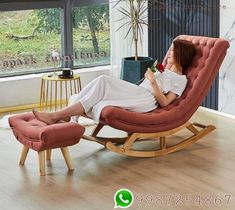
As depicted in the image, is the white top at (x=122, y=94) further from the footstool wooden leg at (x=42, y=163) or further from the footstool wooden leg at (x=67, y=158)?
the footstool wooden leg at (x=42, y=163)

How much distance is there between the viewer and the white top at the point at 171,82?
4723 millimetres

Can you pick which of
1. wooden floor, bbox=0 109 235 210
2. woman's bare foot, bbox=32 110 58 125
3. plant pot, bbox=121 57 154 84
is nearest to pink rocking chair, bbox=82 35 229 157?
wooden floor, bbox=0 109 235 210

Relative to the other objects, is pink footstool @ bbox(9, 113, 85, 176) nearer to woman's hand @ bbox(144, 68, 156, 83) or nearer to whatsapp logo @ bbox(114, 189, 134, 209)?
whatsapp logo @ bbox(114, 189, 134, 209)

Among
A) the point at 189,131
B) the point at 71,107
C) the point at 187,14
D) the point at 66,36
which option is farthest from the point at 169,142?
Result: the point at 66,36

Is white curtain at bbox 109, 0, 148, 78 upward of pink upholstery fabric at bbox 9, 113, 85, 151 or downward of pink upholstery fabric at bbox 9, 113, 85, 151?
upward

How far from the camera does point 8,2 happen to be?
6273 millimetres

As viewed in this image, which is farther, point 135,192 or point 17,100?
point 17,100

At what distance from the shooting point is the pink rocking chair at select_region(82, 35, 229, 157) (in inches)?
174

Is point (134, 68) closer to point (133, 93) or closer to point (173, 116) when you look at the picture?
point (133, 93)

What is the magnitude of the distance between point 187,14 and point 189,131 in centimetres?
146

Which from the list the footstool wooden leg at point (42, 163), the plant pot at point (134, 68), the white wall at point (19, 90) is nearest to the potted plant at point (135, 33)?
the plant pot at point (134, 68)

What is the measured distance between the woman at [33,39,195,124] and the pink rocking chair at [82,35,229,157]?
7 centimetres

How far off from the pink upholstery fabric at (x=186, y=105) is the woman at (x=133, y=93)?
0.07m

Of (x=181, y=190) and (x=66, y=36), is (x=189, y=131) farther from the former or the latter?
(x=66, y=36)
